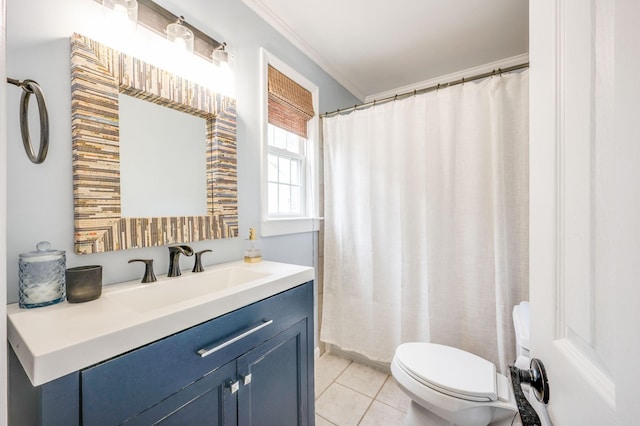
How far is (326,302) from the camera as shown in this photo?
2.13m

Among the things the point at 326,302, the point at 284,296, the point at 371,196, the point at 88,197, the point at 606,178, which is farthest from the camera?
→ the point at 326,302

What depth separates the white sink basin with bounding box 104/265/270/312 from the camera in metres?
0.96

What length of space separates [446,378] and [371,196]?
1.17m

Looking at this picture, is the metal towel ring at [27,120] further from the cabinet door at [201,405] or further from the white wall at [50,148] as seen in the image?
the cabinet door at [201,405]

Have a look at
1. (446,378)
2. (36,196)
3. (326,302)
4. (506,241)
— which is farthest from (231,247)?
(506,241)

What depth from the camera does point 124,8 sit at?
1.04m

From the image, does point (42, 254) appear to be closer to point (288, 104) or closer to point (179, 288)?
point (179, 288)

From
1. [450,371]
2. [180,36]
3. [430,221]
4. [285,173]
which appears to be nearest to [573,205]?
[450,371]

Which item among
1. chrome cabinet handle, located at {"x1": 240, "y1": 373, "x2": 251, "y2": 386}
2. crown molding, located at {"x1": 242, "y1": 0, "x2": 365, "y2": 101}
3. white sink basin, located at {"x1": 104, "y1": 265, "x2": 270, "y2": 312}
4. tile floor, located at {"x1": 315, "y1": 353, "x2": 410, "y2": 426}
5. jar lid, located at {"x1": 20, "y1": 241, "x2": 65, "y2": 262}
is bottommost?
tile floor, located at {"x1": 315, "y1": 353, "x2": 410, "y2": 426}

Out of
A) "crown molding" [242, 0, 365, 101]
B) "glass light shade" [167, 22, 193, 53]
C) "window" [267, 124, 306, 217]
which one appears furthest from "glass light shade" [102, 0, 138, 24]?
"window" [267, 124, 306, 217]

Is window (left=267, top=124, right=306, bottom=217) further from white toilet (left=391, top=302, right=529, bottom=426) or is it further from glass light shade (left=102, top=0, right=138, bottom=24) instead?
white toilet (left=391, top=302, right=529, bottom=426)

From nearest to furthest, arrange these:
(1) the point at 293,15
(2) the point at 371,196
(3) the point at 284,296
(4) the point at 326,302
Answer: (3) the point at 284,296, (1) the point at 293,15, (2) the point at 371,196, (4) the point at 326,302

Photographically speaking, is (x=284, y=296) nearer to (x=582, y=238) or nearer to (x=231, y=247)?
(x=231, y=247)

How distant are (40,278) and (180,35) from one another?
3.68 ft
